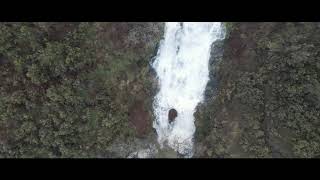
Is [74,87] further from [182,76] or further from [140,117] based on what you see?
[182,76]

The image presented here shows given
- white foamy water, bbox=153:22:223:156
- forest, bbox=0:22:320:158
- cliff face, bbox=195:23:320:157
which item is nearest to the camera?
cliff face, bbox=195:23:320:157

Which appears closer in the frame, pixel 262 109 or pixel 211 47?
pixel 262 109

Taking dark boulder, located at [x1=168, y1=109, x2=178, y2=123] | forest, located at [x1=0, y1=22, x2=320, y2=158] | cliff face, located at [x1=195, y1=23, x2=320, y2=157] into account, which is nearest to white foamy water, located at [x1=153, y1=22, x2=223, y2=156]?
dark boulder, located at [x1=168, y1=109, x2=178, y2=123]

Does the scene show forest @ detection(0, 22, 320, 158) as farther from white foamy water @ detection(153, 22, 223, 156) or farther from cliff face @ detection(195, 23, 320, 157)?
white foamy water @ detection(153, 22, 223, 156)

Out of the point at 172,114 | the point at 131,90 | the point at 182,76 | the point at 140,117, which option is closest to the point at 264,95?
the point at 182,76
